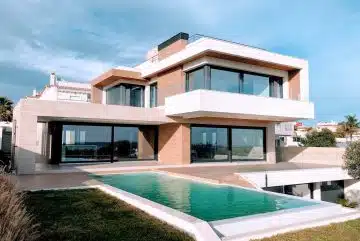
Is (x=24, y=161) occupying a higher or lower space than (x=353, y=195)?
higher

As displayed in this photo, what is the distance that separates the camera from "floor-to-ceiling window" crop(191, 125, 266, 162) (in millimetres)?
21891

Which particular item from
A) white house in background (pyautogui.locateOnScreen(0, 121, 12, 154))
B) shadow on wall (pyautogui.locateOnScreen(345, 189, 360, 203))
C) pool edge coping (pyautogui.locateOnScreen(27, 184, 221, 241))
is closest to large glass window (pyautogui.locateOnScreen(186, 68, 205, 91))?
pool edge coping (pyautogui.locateOnScreen(27, 184, 221, 241))

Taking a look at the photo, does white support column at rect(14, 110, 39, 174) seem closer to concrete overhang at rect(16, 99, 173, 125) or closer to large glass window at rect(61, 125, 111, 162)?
concrete overhang at rect(16, 99, 173, 125)

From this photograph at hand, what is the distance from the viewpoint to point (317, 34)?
16.2 metres

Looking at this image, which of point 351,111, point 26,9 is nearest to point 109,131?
point 26,9

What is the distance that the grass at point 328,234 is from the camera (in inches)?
249

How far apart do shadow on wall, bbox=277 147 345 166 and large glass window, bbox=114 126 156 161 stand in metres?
11.7

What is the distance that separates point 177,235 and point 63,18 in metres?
15.9

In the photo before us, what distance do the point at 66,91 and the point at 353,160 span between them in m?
24.4

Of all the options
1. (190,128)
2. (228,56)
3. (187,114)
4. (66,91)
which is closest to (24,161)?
(187,114)

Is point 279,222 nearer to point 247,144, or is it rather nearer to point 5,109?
point 247,144

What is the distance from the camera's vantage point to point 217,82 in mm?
19438

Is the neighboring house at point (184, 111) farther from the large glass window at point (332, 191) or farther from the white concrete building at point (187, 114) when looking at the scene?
the large glass window at point (332, 191)

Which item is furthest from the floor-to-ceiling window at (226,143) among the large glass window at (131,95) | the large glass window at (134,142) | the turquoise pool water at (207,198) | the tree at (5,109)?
the tree at (5,109)
